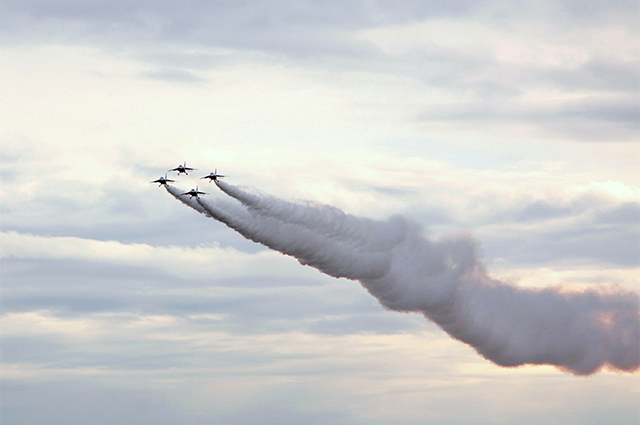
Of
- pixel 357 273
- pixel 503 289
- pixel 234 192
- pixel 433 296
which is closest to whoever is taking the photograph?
pixel 234 192

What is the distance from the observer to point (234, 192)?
94.1 meters

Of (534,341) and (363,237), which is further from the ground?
(363,237)

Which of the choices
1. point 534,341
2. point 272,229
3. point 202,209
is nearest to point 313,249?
point 272,229

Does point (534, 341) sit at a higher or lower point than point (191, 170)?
lower

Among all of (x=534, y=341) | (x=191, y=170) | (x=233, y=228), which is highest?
(x=191, y=170)

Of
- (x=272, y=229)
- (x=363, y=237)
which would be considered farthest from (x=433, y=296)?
(x=272, y=229)

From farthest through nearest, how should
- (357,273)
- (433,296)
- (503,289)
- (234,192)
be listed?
(503,289) < (433,296) < (357,273) < (234,192)

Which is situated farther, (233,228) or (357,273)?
(357,273)

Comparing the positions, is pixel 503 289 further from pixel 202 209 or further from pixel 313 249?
pixel 202 209

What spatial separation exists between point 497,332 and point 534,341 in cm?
655

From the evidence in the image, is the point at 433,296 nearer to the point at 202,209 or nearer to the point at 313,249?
the point at 313,249

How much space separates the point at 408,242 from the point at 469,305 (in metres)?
12.4

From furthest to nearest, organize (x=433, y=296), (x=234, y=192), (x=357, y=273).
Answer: (x=433, y=296), (x=357, y=273), (x=234, y=192)

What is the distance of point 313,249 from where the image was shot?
325ft
